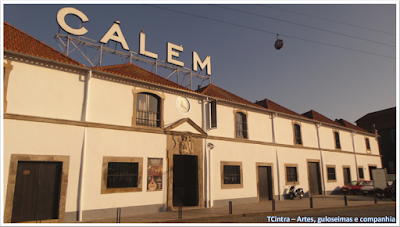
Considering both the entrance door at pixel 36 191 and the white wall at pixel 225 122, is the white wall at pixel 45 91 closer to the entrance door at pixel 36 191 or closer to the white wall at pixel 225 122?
the entrance door at pixel 36 191

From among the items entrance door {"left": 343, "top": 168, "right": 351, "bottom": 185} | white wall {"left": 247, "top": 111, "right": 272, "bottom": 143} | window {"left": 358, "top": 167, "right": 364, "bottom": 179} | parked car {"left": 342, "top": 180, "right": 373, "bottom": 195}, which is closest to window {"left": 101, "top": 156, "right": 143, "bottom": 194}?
white wall {"left": 247, "top": 111, "right": 272, "bottom": 143}

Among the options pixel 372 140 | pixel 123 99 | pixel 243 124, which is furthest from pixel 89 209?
pixel 372 140

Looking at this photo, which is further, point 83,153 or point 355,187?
point 355,187

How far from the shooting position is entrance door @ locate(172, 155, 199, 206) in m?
15.8

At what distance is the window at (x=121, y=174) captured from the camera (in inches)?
489

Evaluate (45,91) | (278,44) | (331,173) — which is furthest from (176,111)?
(331,173)

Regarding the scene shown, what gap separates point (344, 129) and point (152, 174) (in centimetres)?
2306

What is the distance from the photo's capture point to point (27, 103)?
432 inches

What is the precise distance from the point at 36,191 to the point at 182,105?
8598 mm

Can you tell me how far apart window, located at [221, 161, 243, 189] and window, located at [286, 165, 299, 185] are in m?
5.07

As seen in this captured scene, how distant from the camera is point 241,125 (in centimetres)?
1892

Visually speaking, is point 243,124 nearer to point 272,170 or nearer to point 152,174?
point 272,170

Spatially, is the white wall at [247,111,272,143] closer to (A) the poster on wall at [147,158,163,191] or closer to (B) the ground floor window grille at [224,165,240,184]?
(B) the ground floor window grille at [224,165,240,184]

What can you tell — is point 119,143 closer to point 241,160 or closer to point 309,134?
point 241,160
